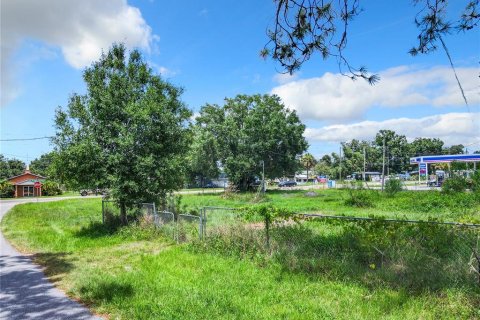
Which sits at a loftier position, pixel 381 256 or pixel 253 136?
pixel 253 136

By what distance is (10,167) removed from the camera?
8794 centimetres

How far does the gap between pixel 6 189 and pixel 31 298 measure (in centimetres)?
6383

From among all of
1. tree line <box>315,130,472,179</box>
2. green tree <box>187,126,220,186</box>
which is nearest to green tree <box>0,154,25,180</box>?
green tree <box>187,126,220,186</box>

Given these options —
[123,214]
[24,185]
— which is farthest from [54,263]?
[24,185]

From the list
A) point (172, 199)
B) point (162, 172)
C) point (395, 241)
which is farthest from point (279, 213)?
point (172, 199)

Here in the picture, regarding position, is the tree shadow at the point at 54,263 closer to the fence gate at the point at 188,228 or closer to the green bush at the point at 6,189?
the fence gate at the point at 188,228

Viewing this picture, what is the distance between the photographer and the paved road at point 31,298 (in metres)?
5.77

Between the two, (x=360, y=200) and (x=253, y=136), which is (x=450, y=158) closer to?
(x=253, y=136)

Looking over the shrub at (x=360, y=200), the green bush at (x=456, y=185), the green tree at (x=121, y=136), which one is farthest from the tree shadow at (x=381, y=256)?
the green bush at (x=456, y=185)

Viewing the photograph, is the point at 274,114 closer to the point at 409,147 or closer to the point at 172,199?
the point at 172,199

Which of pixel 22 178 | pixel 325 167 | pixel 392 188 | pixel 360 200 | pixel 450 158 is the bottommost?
pixel 360 200

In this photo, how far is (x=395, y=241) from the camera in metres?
6.94

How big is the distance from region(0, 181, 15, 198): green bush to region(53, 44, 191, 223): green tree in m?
55.6

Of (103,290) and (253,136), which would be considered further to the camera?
(253,136)
